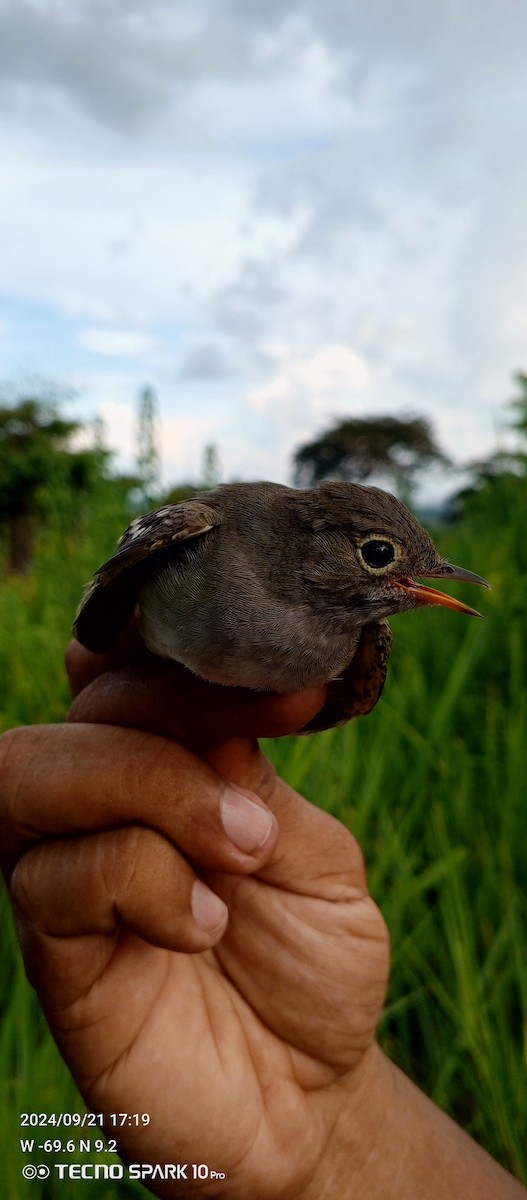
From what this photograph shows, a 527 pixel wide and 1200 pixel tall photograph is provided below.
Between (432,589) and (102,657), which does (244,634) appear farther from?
(102,657)

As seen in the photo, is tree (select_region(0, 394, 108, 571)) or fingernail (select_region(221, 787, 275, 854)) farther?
tree (select_region(0, 394, 108, 571))

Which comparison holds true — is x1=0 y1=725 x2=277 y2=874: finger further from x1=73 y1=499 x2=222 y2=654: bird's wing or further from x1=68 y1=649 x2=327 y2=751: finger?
x1=73 y1=499 x2=222 y2=654: bird's wing

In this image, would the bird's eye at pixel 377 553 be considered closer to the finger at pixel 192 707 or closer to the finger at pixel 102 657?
the finger at pixel 192 707

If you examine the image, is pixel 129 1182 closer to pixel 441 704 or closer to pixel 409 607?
pixel 409 607

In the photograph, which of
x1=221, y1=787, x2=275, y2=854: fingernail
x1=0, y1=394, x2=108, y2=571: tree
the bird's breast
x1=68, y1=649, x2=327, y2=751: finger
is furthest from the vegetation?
x1=0, y1=394, x2=108, y2=571: tree

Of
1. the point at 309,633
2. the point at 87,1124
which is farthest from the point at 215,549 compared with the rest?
the point at 87,1124

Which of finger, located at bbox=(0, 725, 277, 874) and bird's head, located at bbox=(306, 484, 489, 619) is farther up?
bird's head, located at bbox=(306, 484, 489, 619)

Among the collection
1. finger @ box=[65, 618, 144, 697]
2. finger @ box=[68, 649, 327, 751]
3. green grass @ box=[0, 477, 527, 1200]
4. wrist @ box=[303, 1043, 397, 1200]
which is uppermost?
finger @ box=[65, 618, 144, 697]
